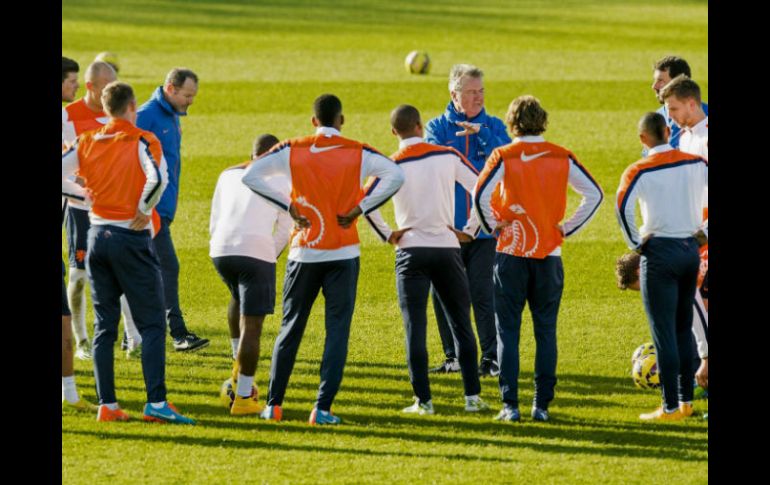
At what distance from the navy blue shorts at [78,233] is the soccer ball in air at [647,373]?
431 centimetres

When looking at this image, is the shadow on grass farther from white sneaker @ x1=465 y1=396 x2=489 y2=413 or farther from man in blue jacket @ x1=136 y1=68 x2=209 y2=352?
man in blue jacket @ x1=136 y1=68 x2=209 y2=352

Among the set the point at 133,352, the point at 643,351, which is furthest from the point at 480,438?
the point at 133,352

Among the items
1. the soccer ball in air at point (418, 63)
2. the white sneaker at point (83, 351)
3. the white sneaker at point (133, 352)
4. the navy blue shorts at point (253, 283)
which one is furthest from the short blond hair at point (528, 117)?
the soccer ball in air at point (418, 63)

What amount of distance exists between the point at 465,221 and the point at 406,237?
1505 mm

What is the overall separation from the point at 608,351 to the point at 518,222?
2725 millimetres

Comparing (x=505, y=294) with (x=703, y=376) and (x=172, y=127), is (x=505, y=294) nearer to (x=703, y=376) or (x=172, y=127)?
(x=703, y=376)

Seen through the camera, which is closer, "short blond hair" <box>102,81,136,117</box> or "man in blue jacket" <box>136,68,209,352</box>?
"short blond hair" <box>102,81,136,117</box>

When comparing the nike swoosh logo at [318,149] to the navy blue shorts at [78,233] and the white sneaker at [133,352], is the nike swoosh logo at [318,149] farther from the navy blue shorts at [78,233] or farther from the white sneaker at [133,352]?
the white sneaker at [133,352]

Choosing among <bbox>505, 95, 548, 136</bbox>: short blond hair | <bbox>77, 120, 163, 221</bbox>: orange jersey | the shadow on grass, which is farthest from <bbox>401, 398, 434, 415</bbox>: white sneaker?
<bbox>77, 120, 163, 221</bbox>: orange jersey

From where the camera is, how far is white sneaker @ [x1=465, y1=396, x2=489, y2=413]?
341 inches

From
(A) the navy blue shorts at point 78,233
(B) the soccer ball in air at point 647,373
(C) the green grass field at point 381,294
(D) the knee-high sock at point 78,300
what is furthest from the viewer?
(D) the knee-high sock at point 78,300

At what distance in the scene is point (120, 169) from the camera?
815cm

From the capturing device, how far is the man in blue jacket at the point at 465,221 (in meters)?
9.91

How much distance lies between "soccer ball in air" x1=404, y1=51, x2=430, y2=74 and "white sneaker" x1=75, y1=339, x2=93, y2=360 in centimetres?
1481
